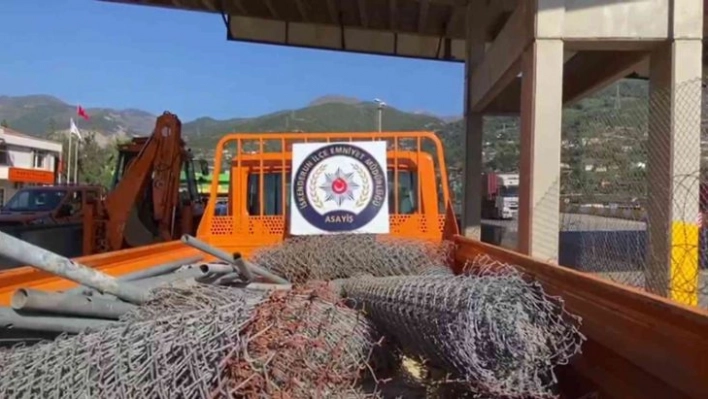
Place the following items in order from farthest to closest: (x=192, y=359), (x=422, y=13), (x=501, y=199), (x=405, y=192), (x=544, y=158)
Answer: (x=501, y=199) → (x=422, y=13) → (x=544, y=158) → (x=405, y=192) → (x=192, y=359)

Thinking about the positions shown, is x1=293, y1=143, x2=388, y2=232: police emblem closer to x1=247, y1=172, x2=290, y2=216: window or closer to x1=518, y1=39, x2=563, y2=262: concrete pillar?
x1=247, y1=172, x2=290, y2=216: window

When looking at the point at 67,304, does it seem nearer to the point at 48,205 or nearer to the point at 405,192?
the point at 405,192

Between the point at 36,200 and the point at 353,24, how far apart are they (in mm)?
10331

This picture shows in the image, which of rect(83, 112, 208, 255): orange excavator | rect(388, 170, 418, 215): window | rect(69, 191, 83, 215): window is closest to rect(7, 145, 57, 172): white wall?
rect(69, 191, 83, 215): window

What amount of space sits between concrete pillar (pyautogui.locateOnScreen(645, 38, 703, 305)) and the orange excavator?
863 centimetres

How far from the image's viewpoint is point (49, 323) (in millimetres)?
3404

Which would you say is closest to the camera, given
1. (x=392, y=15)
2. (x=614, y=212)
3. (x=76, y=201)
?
(x=614, y=212)

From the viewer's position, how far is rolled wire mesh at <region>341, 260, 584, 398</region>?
3.18 m

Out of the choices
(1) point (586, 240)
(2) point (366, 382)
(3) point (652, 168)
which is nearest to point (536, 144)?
(3) point (652, 168)

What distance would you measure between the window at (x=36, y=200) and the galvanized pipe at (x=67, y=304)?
17923 millimetres

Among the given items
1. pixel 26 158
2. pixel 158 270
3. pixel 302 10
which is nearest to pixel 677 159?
pixel 158 270

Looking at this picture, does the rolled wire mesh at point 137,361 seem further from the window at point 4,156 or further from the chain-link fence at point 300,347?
the window at point 4,156

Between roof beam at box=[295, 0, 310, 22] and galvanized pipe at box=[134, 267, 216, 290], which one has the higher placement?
roof beam at box=[295, 0, 310, 22]

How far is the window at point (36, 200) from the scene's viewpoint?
805 inches
